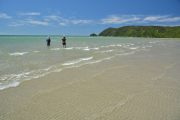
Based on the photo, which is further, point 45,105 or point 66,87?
point 66,87

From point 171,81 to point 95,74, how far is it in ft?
10.5

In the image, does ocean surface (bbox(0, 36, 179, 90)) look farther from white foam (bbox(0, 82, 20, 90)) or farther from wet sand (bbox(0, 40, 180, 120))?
wet sand (bbox(0, 40, 180, 120))

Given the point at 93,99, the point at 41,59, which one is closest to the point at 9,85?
the point at 93,99

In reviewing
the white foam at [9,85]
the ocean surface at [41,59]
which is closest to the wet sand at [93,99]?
the white foam at [9,85]

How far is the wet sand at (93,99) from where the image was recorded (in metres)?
4.98

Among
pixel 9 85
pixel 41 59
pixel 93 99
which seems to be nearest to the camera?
pixel 93 99

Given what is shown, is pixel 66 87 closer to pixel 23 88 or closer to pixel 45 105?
pixel 23 88

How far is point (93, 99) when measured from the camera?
6098mm

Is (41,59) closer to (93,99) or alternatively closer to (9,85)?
(9,85)

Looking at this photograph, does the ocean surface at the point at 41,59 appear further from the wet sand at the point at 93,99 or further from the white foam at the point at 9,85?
the wet sand at the point at 93,99

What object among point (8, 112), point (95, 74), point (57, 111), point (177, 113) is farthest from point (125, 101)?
point (95, 74)

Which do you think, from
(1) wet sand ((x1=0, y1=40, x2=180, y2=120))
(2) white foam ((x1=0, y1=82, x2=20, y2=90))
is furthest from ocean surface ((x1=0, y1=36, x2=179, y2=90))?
(1) wet sand ((x1=0, y1=40, x2=180, y2=120))

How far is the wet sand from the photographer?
498 cm

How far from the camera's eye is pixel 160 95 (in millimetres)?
6535
